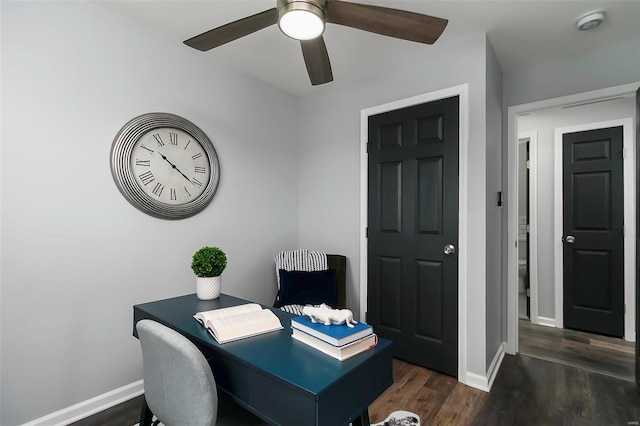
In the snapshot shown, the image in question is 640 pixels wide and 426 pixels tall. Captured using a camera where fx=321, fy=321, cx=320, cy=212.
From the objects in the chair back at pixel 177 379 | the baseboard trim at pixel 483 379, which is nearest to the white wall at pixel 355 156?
the baseboard trim at pixel 483 379

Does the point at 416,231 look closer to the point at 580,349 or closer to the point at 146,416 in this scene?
the point at 580,349

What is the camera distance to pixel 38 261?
1754 mm

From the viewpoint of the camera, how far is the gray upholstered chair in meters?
0.97

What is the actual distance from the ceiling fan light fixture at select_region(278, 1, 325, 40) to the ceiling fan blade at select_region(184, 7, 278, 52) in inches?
3.5

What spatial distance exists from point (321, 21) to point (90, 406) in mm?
2491

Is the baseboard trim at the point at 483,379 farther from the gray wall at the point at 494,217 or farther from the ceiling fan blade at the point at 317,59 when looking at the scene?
the ceiling fan blade at the point at 317,59

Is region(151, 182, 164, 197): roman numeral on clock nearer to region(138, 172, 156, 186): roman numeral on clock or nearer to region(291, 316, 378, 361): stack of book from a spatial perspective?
region(138, 172, 156, 186): roman numeral on clock

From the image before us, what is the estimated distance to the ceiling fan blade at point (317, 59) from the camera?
1.61 meters

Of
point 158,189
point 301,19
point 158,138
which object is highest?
point 301,19

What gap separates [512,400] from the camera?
210 cm

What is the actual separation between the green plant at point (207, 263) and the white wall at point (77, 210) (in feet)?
2.39

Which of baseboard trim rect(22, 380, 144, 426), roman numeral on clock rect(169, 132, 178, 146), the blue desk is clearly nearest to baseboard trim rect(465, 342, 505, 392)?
the blue desk

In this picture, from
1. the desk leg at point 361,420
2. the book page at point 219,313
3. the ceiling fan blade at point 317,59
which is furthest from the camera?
the ceiling fan blade at point 317,59

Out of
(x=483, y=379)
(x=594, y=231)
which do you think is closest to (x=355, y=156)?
(x=483, y=379)
